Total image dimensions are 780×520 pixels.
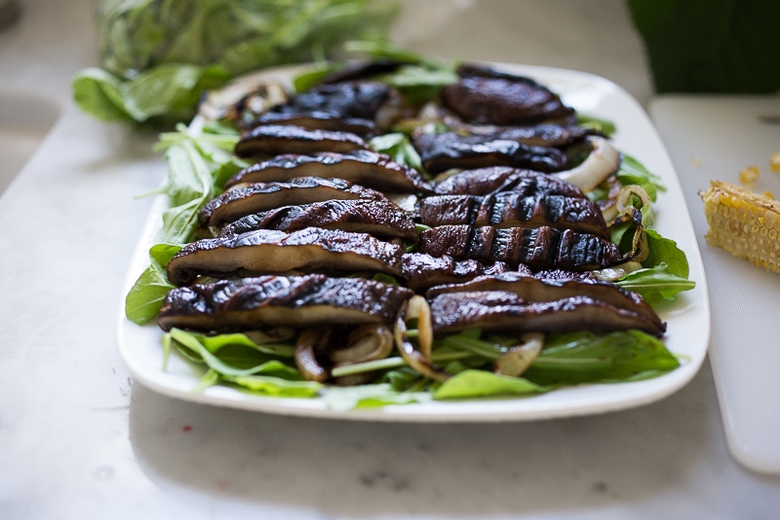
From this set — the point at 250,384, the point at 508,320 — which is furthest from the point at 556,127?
the point at 250,384

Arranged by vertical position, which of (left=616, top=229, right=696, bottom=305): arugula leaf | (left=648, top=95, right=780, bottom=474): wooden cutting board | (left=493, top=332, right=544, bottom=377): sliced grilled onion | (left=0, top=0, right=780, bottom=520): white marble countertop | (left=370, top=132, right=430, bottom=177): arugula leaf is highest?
(left=616, top=229, right=696, bottom=305): arugula leaf

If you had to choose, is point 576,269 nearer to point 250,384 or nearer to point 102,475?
point 250,384

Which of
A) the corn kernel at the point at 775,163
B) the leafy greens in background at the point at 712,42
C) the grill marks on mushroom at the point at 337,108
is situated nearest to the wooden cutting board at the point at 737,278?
the corn kernel at the point at 775,163

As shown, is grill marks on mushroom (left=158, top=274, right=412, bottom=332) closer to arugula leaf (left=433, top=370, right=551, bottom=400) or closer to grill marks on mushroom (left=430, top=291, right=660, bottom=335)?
grill marks on mushroom (left=430, top=291, right=660, bottom=335)

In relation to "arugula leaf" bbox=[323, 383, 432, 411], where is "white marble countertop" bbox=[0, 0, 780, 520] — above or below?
below

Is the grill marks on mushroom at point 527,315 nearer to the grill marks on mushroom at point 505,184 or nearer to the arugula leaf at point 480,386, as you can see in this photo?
the arugula leaf at point 480,386

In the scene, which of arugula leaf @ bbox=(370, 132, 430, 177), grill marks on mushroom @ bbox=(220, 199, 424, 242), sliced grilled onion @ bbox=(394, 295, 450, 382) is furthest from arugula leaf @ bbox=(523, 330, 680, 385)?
arugula leaf @ bbox=(370, 132, 430, 177)

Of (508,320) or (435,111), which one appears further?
(435,111)

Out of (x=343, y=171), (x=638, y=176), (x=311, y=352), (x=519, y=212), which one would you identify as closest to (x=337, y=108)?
Answer: (x=343, y=171)
